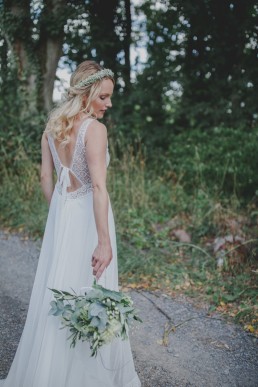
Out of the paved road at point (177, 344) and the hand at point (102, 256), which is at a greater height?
the hand at point (102, 256)

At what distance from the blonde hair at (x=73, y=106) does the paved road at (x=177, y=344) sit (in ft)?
5.99

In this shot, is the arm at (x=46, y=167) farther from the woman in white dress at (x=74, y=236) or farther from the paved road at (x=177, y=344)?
the paved road at (x=177, y=344)

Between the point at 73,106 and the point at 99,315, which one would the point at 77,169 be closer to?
the point at 73,106

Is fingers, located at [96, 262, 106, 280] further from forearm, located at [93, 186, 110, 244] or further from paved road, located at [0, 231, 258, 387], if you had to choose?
paved road, located at [0, 231, 258, 387]

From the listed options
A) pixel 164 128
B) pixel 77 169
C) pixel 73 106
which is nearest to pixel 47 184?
pixel 77 169

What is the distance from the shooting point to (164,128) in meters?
9.41

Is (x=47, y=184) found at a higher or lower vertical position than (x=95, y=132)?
lower

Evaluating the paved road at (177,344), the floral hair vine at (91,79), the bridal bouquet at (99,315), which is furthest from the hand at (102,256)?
the paved road at (177,344)

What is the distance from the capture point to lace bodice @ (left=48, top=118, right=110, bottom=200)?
2.33 meters

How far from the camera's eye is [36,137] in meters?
7.92

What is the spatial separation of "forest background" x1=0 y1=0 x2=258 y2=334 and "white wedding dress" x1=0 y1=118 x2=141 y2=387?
1906 mm

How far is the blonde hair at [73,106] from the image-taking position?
236 centimetres

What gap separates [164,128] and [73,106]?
7.21 metres

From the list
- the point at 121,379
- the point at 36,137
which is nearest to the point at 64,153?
the point at 121,379
